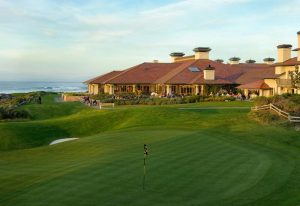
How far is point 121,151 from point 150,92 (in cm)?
5302

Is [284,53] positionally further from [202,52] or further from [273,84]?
[202,52]

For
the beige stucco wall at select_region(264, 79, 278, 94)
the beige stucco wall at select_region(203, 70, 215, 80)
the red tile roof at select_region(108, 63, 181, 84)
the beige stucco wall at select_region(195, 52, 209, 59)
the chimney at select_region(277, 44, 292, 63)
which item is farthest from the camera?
A: the beige stucco wall at select_region(195, 52, 209, 59)

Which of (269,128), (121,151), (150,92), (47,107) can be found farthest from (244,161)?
(150,92)

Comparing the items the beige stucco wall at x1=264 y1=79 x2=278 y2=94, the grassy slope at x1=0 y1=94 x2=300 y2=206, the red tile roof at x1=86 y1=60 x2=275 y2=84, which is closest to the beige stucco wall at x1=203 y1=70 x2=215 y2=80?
the red tile roof at x1=86 y1=60 x2=275 y2=84

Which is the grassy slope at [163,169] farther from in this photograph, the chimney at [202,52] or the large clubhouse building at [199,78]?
the chimney at [202,52]

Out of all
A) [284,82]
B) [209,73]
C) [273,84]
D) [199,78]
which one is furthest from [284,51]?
[199,78]

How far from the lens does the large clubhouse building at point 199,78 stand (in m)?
64.4

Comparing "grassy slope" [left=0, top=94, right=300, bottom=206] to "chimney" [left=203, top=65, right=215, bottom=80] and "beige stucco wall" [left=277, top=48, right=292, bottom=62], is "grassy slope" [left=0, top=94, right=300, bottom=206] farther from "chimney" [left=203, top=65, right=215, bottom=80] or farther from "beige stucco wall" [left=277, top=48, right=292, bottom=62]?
"chimney" [left=203, top=65, right=215, bottom=80]

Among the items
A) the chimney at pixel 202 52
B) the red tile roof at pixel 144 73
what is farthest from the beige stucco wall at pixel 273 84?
the red tile roof at pixel 144 73

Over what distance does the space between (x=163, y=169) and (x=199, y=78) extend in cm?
5175

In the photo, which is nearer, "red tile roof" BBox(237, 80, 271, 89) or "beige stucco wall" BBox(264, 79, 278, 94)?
"beige stucco wall" BBox(264, 79, 278, 94)

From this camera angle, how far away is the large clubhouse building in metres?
64.4

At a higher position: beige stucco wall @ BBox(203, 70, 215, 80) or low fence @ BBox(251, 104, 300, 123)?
beige stucco wall @ BBox(203, 70, 215, 80)

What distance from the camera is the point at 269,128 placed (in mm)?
32906
